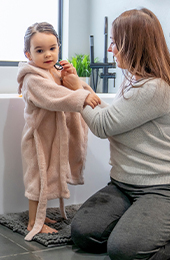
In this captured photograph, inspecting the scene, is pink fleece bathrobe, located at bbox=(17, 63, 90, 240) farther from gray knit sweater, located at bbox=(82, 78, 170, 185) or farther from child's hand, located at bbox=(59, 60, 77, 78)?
gray knit sweater, located at bbox=(82, 78, 170, 185)

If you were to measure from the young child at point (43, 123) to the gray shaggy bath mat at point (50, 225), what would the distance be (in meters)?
0.04

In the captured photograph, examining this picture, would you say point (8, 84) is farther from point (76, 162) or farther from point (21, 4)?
point (76, 162)

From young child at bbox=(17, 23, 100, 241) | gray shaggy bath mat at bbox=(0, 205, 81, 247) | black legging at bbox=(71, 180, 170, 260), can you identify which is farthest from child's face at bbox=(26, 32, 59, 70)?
gray shaggy bath mat at bbox=(0, 205, 81, 247)

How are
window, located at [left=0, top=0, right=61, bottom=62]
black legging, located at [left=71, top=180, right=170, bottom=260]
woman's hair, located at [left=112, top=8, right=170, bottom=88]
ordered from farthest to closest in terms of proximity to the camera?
window, located at [left=0, top=0, right=61, bottom=62], woman's hair, located at [left=112, top=8, right=170, bottom=88], black legging, located at [left=71, top=180, right=170, bottom=260]

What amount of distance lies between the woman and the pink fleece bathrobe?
15cm

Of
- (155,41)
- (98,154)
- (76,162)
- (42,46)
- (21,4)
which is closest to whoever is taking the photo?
(155,41)

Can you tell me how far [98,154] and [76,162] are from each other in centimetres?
27

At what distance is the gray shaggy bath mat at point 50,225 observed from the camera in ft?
4.13

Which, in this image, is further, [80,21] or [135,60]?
[80,21]

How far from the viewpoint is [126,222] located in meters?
1.11

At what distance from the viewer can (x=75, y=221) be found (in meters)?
1.22

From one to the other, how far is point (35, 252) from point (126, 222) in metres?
0.32

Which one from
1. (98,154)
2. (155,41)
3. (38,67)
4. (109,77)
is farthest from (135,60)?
(109,77)

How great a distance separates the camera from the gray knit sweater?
114 cm
